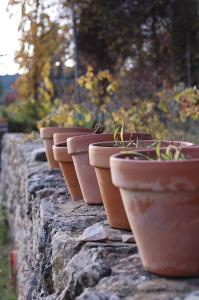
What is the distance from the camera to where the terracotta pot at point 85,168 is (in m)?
2.21

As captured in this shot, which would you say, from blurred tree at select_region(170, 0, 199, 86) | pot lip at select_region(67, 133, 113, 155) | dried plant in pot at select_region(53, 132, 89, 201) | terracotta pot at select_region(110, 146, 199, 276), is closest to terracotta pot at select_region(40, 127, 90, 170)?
dried plant in pot at select_region(53, 132, 89, 201)

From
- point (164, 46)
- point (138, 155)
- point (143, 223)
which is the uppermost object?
point (164, 46)

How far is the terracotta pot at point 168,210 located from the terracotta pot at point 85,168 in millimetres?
828

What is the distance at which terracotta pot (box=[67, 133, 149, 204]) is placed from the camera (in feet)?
7.25

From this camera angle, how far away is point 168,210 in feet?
4.42

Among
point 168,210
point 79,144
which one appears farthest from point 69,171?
point 168,210

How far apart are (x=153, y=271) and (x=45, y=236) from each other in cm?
79

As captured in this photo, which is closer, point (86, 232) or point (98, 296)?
point (98, 296)

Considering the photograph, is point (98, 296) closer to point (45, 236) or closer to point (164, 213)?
point (164, 213)

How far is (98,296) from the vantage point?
1249 mm

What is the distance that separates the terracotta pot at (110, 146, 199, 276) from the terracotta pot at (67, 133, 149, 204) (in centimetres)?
83

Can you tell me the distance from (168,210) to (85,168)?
0.90 metres

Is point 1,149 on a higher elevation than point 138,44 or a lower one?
lower

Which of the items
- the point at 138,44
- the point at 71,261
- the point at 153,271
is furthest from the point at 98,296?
the point at 138,44
